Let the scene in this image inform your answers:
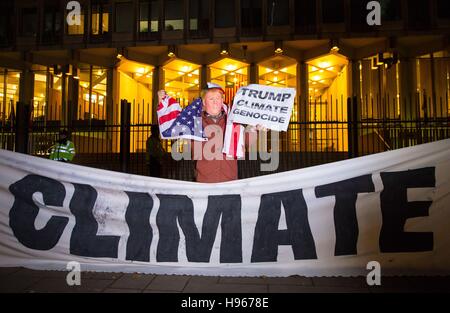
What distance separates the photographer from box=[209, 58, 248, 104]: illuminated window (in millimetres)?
19984

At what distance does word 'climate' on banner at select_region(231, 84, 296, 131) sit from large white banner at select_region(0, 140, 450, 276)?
78cm

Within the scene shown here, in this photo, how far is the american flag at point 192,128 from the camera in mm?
4718

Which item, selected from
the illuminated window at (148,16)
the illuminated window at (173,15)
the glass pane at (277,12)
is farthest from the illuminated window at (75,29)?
the glass pane at (277,12)

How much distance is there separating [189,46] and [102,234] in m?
16.9

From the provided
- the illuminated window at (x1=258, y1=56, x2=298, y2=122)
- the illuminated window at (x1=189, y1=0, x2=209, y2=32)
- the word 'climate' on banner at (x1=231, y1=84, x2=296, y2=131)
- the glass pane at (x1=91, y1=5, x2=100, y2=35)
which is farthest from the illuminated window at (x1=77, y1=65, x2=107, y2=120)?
the word 'climate' on banner at (x1=231, y1=84, x2=296, y2=131)

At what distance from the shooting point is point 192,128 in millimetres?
4766

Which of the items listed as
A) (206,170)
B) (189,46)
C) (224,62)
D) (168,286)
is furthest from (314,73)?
(168,286)

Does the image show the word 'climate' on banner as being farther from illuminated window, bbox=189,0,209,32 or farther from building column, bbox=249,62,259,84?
illuminated window, bbox=189,0,209,32

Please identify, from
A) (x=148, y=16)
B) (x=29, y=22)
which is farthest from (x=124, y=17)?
(x=29, y=22)

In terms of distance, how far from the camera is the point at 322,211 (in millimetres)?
4129

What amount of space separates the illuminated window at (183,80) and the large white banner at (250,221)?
649 inches

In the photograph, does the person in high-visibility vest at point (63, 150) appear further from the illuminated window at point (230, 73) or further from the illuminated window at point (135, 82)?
the illuminated window at point (230, 73)

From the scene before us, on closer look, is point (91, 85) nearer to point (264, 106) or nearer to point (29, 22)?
point (29, 22)
